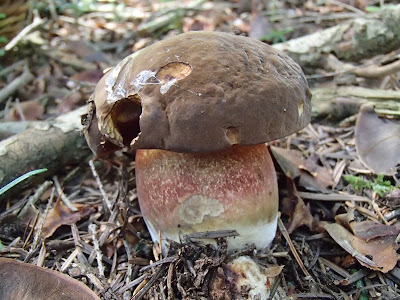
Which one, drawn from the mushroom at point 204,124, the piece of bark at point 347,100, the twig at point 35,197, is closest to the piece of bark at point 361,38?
the piece of bark at point 347,100

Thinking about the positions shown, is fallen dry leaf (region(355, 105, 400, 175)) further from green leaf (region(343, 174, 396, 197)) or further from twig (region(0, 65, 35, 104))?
twig (region(0, 65, 35, 104))

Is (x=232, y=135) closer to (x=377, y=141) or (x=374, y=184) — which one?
(x=374, y=184)

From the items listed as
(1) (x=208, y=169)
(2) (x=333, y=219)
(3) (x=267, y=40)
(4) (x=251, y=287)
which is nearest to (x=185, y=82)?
(1) (x=208, y=169)

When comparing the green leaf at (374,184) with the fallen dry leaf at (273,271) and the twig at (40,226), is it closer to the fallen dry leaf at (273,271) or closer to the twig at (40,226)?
the fallen dry leaf at (273,271)

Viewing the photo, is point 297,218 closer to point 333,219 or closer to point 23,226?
point 333,219

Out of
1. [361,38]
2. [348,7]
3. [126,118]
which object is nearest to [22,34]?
[126,118]
